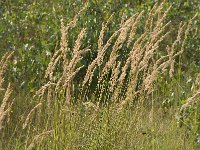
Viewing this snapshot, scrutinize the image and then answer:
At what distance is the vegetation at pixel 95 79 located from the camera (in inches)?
126

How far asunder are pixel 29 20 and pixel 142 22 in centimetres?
130

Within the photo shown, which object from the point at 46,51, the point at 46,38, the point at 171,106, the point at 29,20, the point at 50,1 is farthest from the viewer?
the point at 50,1

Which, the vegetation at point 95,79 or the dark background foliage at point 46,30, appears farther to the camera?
the dark background foliage at point 46,30

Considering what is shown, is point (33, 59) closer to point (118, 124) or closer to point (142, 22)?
point (142, 22)

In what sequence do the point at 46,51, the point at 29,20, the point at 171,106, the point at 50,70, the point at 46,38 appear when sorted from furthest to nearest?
the point at 29,20 → the point at 46,38 → the point at 46,51 → the point at 171,106 → the point at 50,70

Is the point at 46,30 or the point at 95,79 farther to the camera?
the point at 46,30

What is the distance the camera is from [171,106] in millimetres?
4652

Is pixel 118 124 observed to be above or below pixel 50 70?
below

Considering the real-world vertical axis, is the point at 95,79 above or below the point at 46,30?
below

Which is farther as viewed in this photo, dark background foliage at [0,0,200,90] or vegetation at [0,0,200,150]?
dark background foliage at [0,0,200,90]

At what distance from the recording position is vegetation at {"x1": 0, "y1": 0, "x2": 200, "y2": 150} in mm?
3199

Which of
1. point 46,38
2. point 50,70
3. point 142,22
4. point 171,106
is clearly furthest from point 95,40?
point 50,70

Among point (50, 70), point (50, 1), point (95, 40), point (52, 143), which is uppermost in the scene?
point (50, 1)

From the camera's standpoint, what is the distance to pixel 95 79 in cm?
562
